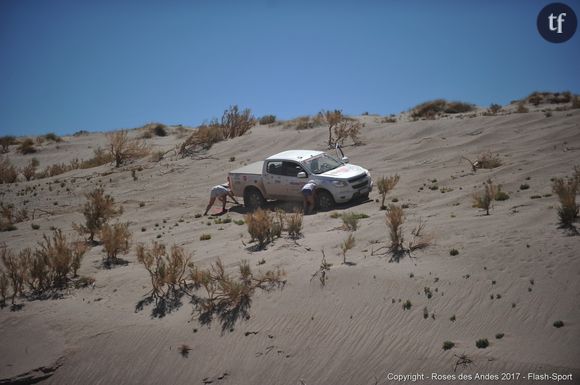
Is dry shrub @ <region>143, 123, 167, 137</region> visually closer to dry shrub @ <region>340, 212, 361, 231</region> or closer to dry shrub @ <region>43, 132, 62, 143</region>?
dry shrub @ <region>43, 132, 62, 143</region>

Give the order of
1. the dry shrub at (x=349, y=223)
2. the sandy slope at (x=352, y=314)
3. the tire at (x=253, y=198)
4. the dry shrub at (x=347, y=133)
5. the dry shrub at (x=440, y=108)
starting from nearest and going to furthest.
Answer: the sandy slope at (x=352, y=314) → the dry shrub at (x=349, y=223) → the tire at (x=253, y=198) → the dry shrub at (x=347, y=133) → the dry shrub at (x=440, y=108)

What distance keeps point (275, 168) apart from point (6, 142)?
29.6 metres

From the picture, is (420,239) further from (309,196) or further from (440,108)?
(440,108)

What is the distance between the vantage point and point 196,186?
67.5 ft

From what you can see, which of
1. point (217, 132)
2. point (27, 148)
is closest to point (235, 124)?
point (217, 132)

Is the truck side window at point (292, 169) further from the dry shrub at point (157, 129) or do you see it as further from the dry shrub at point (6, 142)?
the dry shrub at point (6, 142)

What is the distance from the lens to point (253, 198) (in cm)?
1700

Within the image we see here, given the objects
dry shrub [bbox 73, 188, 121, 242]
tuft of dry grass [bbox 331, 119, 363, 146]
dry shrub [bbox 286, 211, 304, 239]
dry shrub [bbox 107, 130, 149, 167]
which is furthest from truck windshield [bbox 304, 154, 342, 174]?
dry shrub [bbox 107, 130, 149, 167]

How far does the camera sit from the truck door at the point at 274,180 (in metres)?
16.3

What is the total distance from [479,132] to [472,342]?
1480cm

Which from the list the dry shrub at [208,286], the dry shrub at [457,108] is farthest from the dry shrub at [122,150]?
the dry shrub at [457,108]

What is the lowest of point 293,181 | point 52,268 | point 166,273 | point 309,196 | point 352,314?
point 352,314

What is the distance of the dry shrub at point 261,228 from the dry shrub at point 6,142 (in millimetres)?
29626

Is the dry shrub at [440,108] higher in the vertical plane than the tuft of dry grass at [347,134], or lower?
higher
